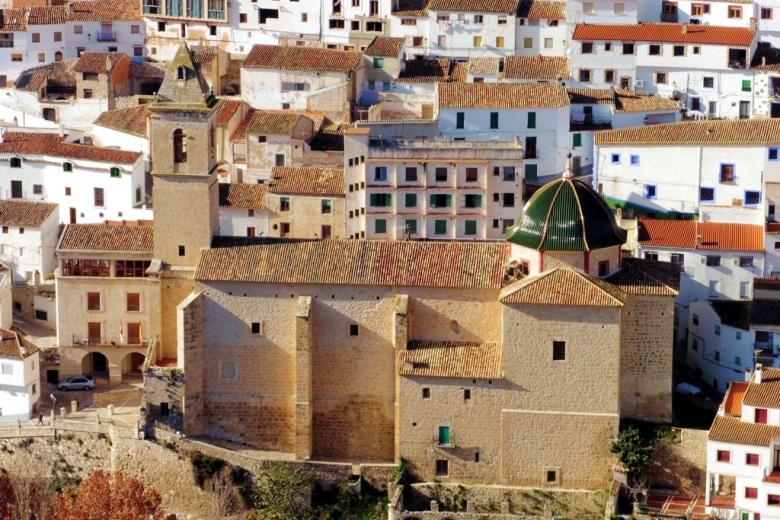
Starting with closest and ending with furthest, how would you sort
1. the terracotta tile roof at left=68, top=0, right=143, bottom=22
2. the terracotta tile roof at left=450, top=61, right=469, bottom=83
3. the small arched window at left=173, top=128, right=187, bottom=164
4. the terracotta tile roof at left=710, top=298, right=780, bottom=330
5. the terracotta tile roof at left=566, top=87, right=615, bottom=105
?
the small arched window at left=173, top=128, right=187, bottom=164 < the terracotta tile roof at left=710, top=298, right=780, bottom=330 < the terracotta tile roof at left=566, top=87, right=615, bottom=105 < the terracotta tile roof at left=450, top=61, right=469, bottom=83 < the terracotta tile roof at left=68, top=0, right=143, bottom=22

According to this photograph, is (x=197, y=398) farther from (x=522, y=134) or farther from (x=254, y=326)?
(x=522, y=134)

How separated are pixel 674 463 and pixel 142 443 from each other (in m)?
16.2

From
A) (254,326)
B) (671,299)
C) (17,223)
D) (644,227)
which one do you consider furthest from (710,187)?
(17,223)

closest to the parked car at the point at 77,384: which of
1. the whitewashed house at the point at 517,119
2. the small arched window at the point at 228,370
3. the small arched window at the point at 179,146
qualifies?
the small arched window at the point at 228,370

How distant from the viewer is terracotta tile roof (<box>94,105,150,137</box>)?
89312 mm

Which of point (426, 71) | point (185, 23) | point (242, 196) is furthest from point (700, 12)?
point (242, 196)

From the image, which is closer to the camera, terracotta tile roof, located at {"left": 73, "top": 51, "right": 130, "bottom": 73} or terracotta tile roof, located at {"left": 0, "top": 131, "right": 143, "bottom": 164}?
terracotta tile roof, located at {"left": 0, "top": 131, "right": 143, "bottom": 164}

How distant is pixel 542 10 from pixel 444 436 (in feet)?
98.5

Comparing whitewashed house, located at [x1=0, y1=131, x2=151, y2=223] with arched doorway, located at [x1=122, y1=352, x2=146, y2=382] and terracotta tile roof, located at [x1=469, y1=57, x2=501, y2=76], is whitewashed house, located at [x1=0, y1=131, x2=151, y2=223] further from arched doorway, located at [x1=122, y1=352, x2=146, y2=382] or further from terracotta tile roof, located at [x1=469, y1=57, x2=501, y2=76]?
terracotta tile roof, located at [x1=469, y1=57, x2=501, y2=76]

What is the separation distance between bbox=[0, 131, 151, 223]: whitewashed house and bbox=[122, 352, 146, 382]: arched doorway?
820cm

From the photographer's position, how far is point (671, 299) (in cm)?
6888

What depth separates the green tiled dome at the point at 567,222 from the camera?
225 ft

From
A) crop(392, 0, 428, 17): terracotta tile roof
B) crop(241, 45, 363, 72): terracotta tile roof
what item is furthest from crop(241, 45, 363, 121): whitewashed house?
crop(392, 0, 428, 17): terracotta tile roof

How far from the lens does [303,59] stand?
9212 centimetres
